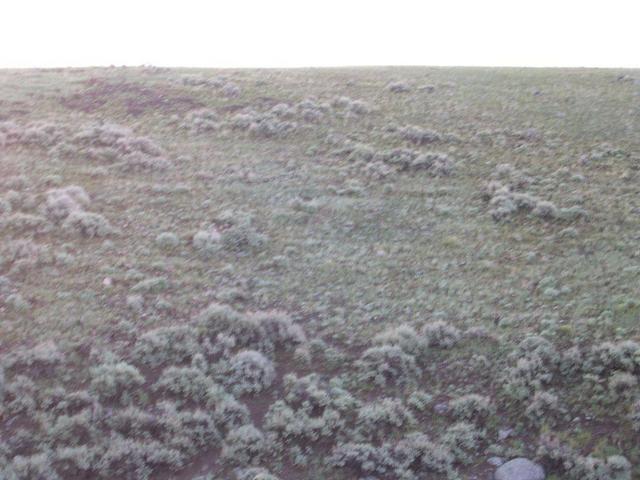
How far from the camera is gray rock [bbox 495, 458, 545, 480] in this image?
7832 mm

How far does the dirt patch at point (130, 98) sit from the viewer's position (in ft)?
79.0

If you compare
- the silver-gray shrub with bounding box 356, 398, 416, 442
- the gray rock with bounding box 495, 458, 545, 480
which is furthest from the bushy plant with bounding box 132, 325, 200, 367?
the gray rock with bounding box 495, 458, 545, 480

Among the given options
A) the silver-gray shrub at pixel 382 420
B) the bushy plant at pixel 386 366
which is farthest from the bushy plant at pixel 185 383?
the bushy plant at pixel 386 366

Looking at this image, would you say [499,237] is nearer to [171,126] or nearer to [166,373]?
[166,373]

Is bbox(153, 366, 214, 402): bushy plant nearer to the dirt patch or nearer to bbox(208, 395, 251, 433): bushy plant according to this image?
bbox(208, 395, 251, 433): bushy plant

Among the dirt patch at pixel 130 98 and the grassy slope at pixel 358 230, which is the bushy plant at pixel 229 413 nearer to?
the grassy slope at pixel 358 230

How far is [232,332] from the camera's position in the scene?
33.7 ft

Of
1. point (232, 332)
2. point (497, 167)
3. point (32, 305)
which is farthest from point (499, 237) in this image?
point (32, 305)

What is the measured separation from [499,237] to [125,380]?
31.7 feet

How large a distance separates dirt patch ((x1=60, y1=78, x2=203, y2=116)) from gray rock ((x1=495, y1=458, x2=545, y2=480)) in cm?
1942

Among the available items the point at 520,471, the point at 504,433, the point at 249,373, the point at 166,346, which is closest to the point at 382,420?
the point at 504,433

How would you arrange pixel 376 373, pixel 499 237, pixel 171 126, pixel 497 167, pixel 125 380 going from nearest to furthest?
pixel 125 380, pixel 376 373, pixel 499 237, pixel 497 167, pixel 171 126

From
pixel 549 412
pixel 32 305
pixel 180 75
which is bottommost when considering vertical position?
pixel 549 412

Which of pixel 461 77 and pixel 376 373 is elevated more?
pixel 461 77
